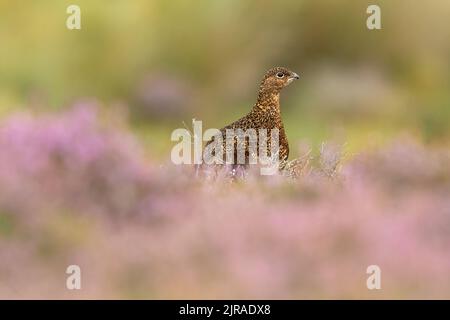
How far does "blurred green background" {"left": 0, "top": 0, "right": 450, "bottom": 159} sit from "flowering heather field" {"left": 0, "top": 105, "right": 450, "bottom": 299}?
13.3 m

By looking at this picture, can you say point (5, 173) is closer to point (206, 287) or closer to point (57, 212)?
point (57, 212)

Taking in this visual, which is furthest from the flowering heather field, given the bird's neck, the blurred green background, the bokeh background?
the blurred green background

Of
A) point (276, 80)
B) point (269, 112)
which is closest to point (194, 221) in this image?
point (269, 112)

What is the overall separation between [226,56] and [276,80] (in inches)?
506

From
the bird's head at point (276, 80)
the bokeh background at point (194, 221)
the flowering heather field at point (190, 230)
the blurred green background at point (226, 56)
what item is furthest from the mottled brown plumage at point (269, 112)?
the blurred green background at point (226, 56)

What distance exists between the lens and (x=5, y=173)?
629cm

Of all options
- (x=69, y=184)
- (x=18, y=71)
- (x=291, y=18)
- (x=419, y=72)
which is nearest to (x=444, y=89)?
(x=419, y=72)

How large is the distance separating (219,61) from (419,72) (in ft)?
12.1

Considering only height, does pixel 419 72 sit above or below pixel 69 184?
above

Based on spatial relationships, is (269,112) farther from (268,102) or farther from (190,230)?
(190,230)

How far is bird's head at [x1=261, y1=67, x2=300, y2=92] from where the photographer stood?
9.12 m

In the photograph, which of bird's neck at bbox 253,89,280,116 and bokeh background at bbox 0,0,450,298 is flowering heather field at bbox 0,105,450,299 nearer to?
bokeh background at bbox 0,0,450,298

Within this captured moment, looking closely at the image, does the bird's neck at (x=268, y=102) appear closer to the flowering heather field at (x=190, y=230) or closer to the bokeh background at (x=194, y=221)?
the bokeh background at (x=194, y=221)
